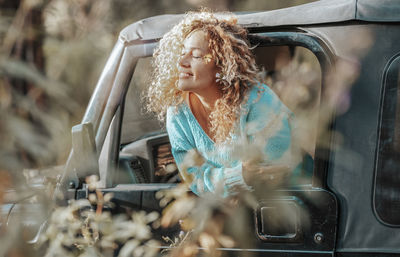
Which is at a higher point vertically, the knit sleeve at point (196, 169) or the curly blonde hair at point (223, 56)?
the curly blonde hair at point (223, 56)

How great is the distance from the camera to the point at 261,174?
67.1 inches

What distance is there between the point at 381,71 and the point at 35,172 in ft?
3.72

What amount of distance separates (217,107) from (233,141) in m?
0.16

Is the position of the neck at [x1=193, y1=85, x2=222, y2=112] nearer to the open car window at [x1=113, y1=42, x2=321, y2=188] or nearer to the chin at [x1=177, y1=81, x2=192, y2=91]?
the chin at [x1=177, y1=81, x2=192, y2=91]

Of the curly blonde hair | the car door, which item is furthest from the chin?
the car door

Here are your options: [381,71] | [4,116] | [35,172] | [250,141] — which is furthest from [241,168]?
[4,116]

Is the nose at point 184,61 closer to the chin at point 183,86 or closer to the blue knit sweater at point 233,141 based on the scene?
the chin at point 183,86

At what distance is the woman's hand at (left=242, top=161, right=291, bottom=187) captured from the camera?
5.58 feet

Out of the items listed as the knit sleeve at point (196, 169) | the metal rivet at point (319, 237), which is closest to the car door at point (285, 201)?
the metal rivet at point (319, 237)

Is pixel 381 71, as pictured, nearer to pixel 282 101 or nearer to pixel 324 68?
pixel 324 68

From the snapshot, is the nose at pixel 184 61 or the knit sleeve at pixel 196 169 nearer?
the knit sleeve at pixel 196 169

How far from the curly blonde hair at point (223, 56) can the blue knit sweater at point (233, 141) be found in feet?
0.13

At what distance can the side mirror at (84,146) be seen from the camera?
1.79 meters

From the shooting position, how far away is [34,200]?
56.0 inches
